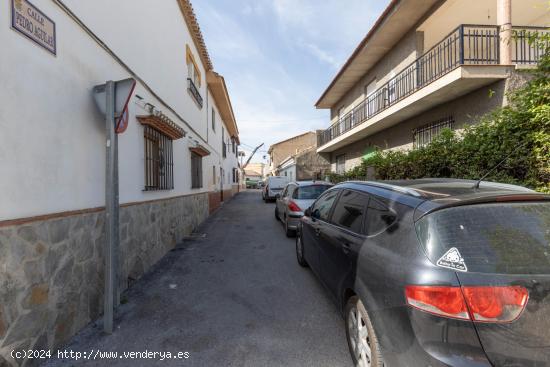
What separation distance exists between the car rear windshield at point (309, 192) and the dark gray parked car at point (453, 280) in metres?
4.92

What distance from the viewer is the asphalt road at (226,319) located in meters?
2.49

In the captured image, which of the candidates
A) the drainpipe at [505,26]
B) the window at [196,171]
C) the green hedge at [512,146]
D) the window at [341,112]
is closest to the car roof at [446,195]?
the green hedge at [512,146]

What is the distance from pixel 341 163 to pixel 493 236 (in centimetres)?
1621

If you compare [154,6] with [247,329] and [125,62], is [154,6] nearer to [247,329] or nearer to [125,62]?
[125,62]

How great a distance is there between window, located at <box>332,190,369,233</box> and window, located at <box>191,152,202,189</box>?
6.23 m

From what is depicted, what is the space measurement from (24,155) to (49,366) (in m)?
1.78

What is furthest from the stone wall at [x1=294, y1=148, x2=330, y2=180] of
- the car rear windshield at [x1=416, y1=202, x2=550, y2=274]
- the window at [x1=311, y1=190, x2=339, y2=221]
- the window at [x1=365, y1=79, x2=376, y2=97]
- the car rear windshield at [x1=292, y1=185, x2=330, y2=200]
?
the car rear windshield at [x1=416, y1=202, x2=550, y2=274]

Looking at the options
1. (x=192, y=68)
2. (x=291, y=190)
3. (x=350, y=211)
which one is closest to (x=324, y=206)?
(x=350, y=211)

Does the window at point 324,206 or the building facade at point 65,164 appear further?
the window at point 324,206

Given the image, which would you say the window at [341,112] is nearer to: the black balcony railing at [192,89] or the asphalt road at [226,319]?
the black balcony railing at [192,89]

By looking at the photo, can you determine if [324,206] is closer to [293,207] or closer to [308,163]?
[293,207]

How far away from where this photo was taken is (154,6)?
5711 mm

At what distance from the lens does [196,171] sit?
9.32 metres

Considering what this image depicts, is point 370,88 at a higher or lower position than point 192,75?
higher
